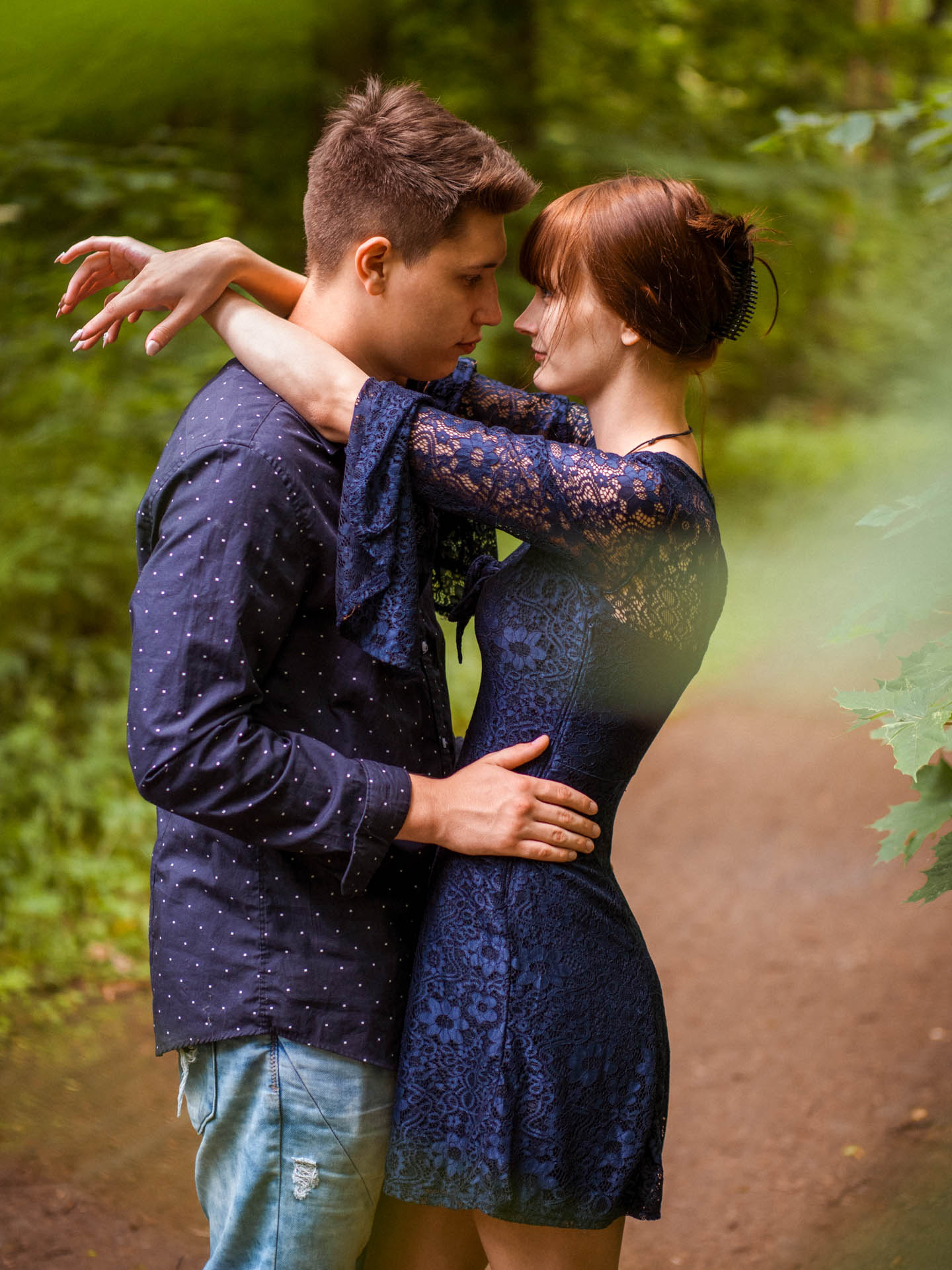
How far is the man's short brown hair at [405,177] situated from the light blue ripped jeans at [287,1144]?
115 centimetres

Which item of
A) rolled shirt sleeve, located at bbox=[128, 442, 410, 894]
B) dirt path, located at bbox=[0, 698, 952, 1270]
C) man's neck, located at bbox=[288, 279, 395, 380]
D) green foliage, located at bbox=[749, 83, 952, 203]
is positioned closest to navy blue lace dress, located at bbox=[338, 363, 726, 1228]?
rolled shirt sleeve, located at bbox=[128, 442, 410, 894]

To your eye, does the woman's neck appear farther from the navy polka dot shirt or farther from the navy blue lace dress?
the navy polka dot shirt

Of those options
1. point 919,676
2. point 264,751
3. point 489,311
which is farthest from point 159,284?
point 919,676

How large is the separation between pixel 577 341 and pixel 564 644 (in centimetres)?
46

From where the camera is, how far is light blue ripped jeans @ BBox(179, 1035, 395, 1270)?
5.20 ft

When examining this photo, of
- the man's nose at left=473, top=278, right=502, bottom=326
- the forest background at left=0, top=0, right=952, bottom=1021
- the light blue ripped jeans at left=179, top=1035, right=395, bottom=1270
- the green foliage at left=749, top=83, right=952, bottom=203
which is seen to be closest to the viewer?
the light blue ripped jeans at left=179, top=1035, right=395, bottom=1270

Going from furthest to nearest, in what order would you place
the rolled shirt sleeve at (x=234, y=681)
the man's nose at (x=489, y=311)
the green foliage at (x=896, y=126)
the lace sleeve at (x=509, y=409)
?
the green foliage at (x=896, y=126), the lace sleeve at (x=509, y=409), the man's nose at (x=489, y=311), the rolled shirt sleeve at (x=234, y=681)

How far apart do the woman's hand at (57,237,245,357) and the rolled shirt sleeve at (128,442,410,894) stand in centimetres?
28

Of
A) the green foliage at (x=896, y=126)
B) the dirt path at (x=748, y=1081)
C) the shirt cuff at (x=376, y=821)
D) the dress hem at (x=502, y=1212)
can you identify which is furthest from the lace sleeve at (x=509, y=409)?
the dirt path at (x=748, y=1081)

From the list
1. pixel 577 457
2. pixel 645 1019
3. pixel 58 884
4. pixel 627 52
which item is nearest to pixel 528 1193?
pixel 645 1019

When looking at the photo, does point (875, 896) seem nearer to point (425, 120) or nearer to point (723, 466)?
point (425, 120)

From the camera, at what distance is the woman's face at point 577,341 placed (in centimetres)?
171

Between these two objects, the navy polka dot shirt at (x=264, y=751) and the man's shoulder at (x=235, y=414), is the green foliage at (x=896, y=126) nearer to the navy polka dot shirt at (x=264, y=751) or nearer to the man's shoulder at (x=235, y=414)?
the man's shoulder at (x=235, y=414)

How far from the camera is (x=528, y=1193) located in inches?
62.9
